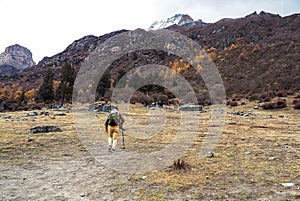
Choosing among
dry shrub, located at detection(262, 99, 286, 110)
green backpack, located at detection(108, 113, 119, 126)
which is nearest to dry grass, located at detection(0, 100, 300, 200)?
green backpack, located at detection(108, 113, 119, 126)

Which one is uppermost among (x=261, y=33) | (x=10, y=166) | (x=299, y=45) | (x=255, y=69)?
(x=261, y=33)

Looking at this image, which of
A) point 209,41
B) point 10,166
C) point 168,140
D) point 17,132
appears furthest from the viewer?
point 209,41

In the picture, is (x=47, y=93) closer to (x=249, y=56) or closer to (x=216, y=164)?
(x=249, y=56)

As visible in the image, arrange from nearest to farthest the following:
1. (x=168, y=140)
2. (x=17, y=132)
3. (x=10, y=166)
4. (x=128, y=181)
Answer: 1. (x=128, y=181)
2. (x=10, y=166)
3. (x=168, y=140)
4. (x=17, y=132)

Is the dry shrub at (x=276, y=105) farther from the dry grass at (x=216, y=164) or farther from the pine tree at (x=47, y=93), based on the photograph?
the pine tree at (x=47, y=93)

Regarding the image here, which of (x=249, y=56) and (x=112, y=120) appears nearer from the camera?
(x=112, y=120)

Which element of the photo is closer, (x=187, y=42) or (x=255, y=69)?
(x=255, y=69)

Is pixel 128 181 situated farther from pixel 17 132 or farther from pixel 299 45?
pixel 299 45

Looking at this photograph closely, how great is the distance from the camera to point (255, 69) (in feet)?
173

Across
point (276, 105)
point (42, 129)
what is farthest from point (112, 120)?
point (276, 105)

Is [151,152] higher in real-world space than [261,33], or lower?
lower

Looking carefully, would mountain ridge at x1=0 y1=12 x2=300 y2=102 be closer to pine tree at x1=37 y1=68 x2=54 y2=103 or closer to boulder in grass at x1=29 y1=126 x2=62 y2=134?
pine tree at x1=37 y1=68 x2=54 y2=103

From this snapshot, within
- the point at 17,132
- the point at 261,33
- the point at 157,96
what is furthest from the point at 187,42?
the point at 17,132

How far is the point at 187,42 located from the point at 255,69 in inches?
2180
